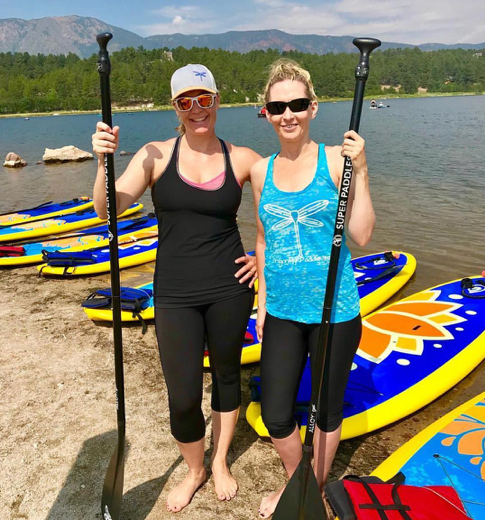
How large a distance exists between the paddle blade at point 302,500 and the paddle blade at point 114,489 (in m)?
1.11

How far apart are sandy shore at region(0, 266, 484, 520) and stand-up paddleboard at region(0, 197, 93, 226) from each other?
6391 millimetres

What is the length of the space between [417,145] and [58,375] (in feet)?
103

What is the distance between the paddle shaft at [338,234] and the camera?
2.39 m

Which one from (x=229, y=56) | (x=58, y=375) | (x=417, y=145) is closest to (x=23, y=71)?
(x=229, y=56)


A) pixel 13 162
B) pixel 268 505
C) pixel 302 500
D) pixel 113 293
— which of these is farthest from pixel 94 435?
pixel 13 162

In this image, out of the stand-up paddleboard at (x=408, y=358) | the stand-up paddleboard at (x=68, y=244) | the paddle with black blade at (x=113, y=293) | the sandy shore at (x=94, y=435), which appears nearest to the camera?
the paddle with black blade at (x=113, y=293)

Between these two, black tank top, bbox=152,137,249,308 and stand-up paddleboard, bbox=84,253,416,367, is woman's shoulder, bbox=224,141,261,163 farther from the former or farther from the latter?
stand-up paddleboard, bbox=84,253,416,367

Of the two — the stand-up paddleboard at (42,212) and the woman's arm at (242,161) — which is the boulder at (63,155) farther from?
the woman's arm at (242,161)

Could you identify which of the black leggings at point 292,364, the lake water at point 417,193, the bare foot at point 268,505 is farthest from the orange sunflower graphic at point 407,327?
the black leggings at point 292,364

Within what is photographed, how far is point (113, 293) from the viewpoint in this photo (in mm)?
3002

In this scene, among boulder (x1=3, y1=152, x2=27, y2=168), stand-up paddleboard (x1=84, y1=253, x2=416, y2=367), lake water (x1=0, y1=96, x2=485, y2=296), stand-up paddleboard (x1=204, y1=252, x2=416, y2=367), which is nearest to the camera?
stand-up paddleboard (x1=84, y1=253, x2=416, y2=367)

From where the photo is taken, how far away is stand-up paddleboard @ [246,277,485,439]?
14.4ft

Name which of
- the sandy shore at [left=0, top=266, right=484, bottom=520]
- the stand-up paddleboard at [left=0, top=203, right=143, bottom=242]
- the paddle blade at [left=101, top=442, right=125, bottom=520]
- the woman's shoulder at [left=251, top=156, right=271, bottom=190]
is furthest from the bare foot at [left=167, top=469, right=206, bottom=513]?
the stand-up paddleboard at [left=0, top=203, right=143, bottom=242]

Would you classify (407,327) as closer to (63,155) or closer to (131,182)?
(131,182)
